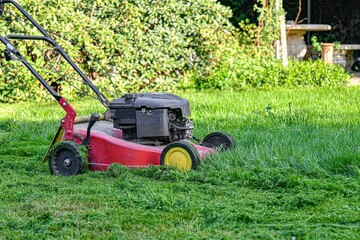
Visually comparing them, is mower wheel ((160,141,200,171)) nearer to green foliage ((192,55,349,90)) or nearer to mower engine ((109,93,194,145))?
mower engine ((109,93,194,145))

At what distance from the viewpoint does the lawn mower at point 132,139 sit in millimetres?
5055

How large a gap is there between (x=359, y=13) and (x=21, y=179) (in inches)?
482

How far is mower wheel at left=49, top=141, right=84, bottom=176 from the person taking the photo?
5.12m

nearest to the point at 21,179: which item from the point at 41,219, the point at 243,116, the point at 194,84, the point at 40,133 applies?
the point at 41,219

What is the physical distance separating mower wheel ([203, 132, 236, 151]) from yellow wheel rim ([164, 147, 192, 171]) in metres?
0.57

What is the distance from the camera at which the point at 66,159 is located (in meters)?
5.20

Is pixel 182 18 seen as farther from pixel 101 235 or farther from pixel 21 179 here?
pixel 101 235

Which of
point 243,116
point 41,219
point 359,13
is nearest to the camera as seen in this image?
point 41,219

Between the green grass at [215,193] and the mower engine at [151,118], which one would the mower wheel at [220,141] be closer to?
the green grass at [215,193]

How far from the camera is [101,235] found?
11.5 feet

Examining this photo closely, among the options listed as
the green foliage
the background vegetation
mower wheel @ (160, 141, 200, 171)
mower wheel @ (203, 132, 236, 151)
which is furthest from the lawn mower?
the green foliage

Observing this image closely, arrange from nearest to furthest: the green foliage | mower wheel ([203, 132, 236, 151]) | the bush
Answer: mower wheel ([203, 132, 236, 151]) < the bush < the green foliage

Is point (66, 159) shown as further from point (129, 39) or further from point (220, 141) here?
point (129, 39)

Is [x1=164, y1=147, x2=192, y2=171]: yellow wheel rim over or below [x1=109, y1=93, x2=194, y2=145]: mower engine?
below
